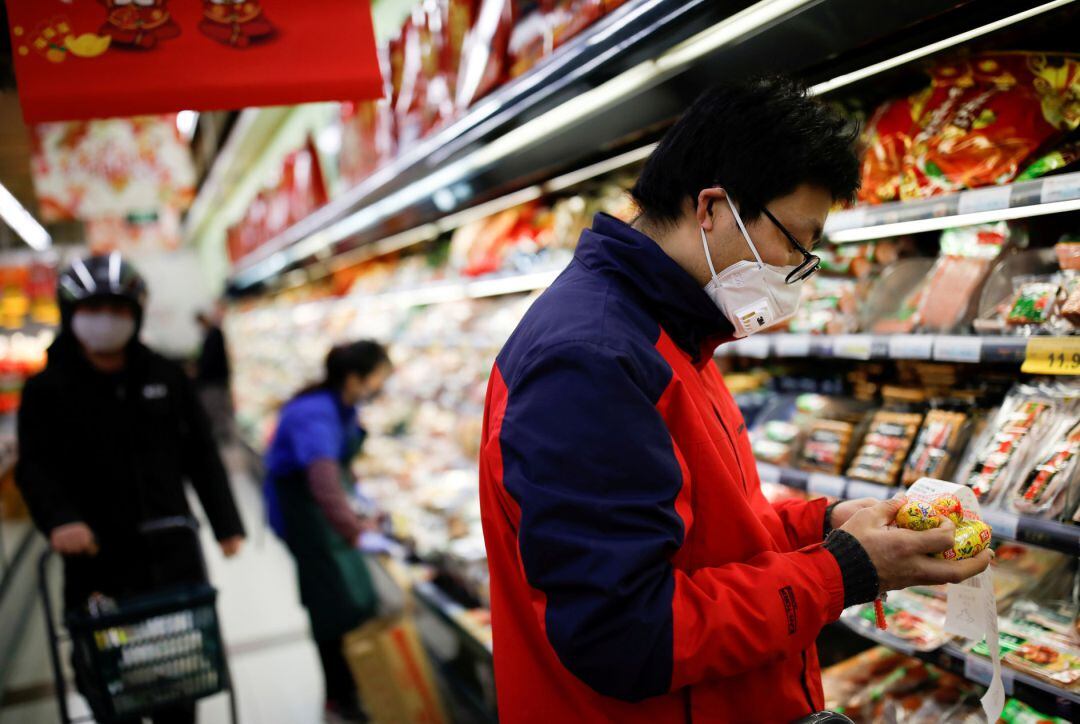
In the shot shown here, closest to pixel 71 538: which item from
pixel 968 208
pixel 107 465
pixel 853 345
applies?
pixel 107 465

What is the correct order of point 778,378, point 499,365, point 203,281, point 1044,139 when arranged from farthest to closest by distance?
point 203,281 < point 778,378 < point 1044,139 < point 499,365

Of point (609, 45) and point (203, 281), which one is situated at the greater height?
point (203, 281)

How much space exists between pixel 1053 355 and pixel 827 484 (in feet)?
2.15

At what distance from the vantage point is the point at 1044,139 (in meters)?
1.86

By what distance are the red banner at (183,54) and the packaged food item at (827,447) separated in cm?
160

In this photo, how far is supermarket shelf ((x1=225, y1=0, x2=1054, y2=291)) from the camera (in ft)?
5.30

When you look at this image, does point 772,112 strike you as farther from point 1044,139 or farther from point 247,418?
point 247,418

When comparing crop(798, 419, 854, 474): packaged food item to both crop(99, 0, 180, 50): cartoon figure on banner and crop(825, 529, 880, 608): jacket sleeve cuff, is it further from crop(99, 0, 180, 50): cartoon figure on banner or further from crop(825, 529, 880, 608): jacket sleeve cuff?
crop(99, 0, 180, 50): cartoon figure on banner

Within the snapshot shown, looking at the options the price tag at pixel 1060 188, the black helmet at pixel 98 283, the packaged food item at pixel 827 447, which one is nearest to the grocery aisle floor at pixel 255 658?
the black helmet at pixel 98 283

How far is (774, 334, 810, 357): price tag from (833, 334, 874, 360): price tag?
0.09 m

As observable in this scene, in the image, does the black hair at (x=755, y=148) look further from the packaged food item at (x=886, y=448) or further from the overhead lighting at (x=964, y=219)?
the packaged food item at (x=886, y=448)

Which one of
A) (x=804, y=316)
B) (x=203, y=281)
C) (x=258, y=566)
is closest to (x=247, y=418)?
(x=258, y=566)

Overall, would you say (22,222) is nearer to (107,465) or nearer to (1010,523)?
(107,465)

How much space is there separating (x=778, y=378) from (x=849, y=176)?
5.42 ft
